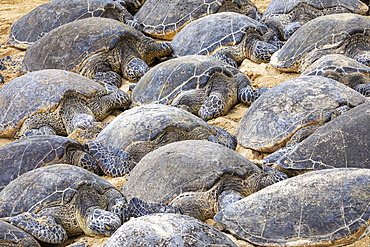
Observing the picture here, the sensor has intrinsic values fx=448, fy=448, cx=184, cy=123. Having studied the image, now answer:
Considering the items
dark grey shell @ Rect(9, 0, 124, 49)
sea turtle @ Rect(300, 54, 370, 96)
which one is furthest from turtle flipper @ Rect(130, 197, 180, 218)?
dark grey shell @ Rect(9, 0, 124, 49)

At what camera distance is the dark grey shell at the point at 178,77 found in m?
5.97

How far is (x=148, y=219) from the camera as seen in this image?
2.65 meters

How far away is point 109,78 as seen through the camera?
281 inches

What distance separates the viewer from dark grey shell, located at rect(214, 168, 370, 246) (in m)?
2.81

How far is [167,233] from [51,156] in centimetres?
236

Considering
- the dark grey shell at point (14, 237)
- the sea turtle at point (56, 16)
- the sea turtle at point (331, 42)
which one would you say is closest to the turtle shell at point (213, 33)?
the sea turtle at point (331, 42)

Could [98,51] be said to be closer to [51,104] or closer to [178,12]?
[51,104]

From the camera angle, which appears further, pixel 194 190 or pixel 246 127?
pixel 246 127

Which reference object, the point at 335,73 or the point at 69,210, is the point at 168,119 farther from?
the point at 335,73

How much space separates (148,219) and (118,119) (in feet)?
8.58

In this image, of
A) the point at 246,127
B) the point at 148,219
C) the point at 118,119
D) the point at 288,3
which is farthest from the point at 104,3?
the point at 148,219

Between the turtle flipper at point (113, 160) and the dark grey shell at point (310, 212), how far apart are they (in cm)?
171

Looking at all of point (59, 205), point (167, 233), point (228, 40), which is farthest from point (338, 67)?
point (167, 233)

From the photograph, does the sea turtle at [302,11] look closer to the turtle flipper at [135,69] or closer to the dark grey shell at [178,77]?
the dark grey shell at [178,77]
